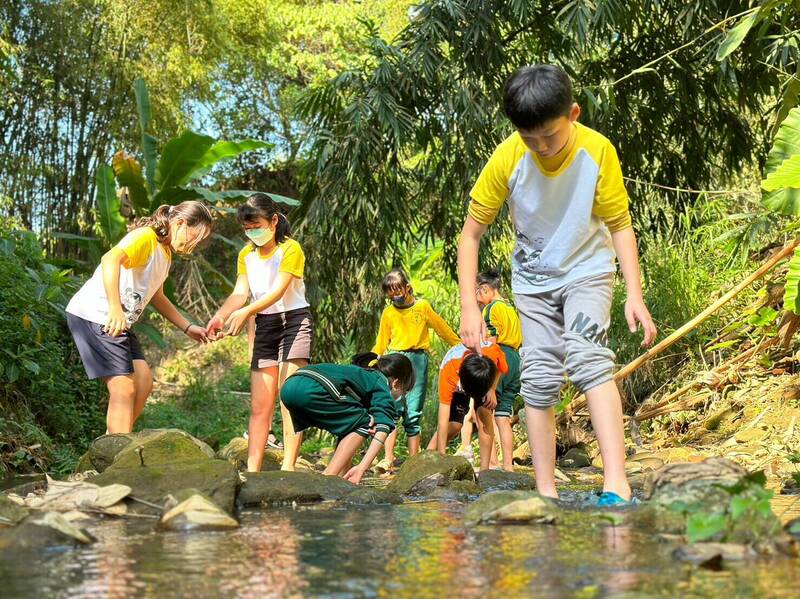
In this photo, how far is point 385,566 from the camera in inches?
97.0

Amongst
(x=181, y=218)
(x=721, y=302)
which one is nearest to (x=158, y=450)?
(x=181, y=218)

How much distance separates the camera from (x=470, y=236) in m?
3.97

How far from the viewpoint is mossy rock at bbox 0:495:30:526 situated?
3256 millimetres

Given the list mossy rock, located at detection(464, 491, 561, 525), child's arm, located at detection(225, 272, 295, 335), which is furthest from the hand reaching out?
child's arm, located at detection(225, 272, 295, 335)

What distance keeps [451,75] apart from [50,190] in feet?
21.8

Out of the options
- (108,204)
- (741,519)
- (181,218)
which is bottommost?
(741,519)

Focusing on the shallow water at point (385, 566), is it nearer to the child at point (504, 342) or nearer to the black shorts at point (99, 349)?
the black shorts at point (99, 349)

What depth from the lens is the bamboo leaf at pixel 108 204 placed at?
32.1 feet

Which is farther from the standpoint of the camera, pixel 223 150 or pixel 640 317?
pixel 223 150

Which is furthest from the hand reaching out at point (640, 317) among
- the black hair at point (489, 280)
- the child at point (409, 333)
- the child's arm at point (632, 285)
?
the child at point (409, 333)

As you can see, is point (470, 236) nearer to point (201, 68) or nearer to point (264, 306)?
point (264, 306)

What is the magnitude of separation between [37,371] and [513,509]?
4.82 meters

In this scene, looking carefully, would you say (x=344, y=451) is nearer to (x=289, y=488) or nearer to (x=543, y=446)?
(x=289, y=488)

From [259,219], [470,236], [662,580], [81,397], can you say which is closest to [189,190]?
[81,397]
